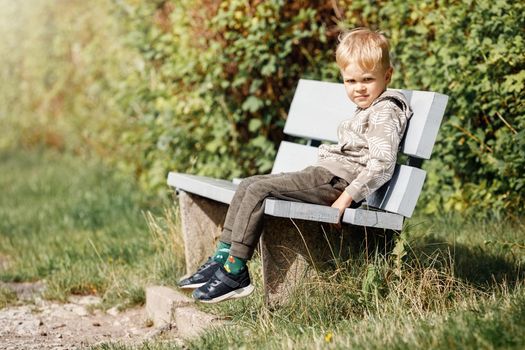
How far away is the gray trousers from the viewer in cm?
331

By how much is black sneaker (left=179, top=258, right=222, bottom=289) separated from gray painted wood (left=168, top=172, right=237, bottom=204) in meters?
0.29

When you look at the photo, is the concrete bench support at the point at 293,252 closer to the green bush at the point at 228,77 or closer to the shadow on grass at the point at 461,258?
the shadow on grass at the point at 461,258

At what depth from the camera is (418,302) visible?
3.33 metres

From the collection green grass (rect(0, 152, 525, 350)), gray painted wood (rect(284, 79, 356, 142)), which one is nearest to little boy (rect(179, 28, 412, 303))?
green grass (rect(0, 152, 525, 350))

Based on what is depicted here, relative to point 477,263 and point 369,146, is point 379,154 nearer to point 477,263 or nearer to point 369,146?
point 369,146

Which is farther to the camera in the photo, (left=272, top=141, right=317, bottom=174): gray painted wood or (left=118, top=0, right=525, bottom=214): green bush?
(left=118, top=0, right=525, bottom=214): green bush

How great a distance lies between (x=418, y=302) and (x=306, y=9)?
278 centimetres

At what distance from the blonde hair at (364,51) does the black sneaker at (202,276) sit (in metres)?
1.05

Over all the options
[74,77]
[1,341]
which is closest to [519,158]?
[1,341]

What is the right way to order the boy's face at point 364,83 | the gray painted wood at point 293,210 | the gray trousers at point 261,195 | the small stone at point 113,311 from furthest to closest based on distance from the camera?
the small stone at point 113,311 → the boy's face at point 364,83 → the gray trousers at point 261,195 → the gray painted wood at point 293,210

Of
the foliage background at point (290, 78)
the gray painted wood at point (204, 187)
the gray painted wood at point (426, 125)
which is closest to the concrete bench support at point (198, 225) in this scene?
the gray painted wood at point (204, 187)

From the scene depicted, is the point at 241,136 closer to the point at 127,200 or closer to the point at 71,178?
the point at 127,200

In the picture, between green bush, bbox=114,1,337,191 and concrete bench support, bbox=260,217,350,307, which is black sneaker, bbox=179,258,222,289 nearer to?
concrete bench support, bbox=260,217,350,307

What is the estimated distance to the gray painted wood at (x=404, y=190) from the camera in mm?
3406
